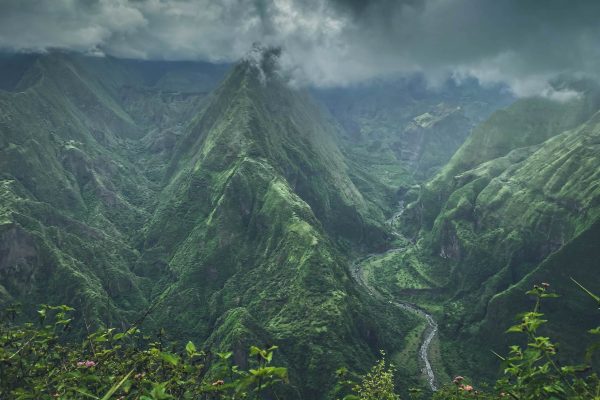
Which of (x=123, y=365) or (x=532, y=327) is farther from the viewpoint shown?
(x=123, y=365)

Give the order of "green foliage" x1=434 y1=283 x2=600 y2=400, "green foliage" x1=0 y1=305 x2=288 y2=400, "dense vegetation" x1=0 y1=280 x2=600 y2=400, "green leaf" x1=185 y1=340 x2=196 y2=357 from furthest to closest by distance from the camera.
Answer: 1. "green foliage" x1=0 y1=305 x2=288 y2=400
2. "green leaf" x1=185 y1=340 x2=196 y2=357
3. "green foliage" x1=434 y1=283 x2=600 y2=400
4. "dense vegetation" x1=0 y1=280 x2=600 y2=400

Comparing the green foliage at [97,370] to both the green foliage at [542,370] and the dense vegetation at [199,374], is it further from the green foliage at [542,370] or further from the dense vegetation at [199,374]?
the green foliage at [542,370]

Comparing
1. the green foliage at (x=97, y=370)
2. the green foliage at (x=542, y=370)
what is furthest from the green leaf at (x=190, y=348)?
the green foliage at (x=542, y=370)

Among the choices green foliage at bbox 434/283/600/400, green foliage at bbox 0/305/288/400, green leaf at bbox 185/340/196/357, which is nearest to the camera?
green foliage at bbox 434/283/600/400

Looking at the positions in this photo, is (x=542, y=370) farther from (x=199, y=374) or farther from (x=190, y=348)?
(x=199, y=374)

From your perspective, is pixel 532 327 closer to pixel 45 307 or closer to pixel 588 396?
pixel 588 396

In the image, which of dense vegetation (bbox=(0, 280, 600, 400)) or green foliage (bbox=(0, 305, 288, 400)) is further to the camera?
green foliage (bbox=(0, 305, 288, 400))

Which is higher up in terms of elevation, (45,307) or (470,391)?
(45,307)

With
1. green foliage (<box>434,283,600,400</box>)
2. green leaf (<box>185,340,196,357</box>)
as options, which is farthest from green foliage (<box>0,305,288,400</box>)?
green foliage (<box>434,283,600,400</box>)

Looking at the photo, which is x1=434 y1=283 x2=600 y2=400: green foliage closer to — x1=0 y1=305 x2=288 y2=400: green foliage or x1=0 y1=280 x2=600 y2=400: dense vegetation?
x1=0 y1=280 x2=600 y2=400: dense vegetation

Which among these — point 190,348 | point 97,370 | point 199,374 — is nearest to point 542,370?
point 190,348

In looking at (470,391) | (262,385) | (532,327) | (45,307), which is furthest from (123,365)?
(532,327)
